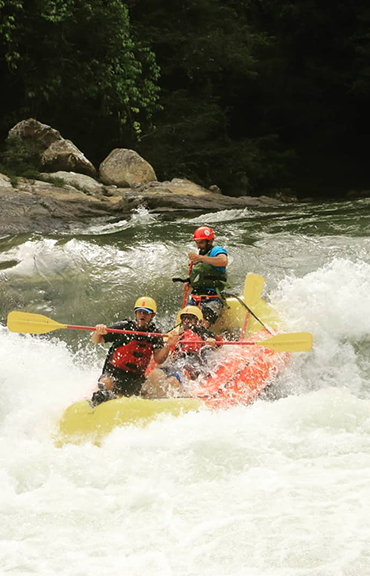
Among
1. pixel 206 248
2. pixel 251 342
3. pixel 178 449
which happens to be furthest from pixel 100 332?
pixel 206 248

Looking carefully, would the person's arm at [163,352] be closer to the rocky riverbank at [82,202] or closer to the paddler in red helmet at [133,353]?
the paddler in red helmet at [133,353]

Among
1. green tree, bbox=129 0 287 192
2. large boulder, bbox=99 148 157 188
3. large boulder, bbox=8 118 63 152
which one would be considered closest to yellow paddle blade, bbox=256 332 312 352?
large boulder, bbox=99 148 157 188

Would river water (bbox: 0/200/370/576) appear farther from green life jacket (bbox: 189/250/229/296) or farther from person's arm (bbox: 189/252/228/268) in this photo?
person's arm (bbox: 189/252/228/268)

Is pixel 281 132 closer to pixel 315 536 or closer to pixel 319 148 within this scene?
pixel 319 148

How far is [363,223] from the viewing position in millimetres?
9125

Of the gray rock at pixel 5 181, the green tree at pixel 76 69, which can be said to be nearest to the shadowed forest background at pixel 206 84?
the green tree at pixel 76 69

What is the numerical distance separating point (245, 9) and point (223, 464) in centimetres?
1702

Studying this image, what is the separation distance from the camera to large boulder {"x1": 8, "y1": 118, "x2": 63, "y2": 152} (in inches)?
504

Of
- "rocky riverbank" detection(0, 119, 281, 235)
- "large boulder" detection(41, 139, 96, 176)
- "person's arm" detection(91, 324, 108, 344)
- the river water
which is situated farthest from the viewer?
"large boulder" detection(41, 139, 96, 176)

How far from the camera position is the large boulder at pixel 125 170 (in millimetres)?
12750

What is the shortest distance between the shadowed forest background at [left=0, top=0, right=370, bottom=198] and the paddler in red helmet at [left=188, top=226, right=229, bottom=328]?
812 cm

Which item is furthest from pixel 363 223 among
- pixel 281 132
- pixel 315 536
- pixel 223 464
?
pixel 281 132

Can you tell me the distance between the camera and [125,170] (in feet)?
42.5

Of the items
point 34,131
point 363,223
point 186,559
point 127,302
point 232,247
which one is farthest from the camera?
point 34,131
